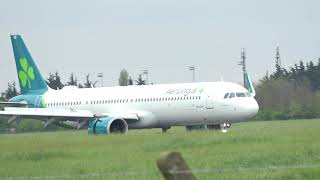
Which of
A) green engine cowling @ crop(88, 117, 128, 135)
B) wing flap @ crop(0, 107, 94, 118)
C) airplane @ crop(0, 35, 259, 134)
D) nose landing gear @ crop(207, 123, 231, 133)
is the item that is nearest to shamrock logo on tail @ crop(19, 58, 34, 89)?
airplane @ crop(0, 35, 259, 134)

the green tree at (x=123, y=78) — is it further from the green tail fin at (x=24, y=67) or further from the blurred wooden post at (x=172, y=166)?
the blurred wooden post at (x=172, y=166)

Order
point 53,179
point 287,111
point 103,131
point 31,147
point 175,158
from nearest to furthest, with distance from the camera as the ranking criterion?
point 175,158
point 53,179
point 31,147
point 103,131
point 287,111

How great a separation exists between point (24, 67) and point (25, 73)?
410mm

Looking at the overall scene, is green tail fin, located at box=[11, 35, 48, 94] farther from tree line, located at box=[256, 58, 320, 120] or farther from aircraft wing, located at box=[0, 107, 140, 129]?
tree line, located at box=[256, 58, 320, 120]

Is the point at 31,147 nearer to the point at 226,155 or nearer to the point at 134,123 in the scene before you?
the point at 226,155

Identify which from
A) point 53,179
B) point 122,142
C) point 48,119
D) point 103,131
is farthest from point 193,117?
point 53,179

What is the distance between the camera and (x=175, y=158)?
39.5 ft

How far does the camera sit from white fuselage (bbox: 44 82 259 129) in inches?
1889

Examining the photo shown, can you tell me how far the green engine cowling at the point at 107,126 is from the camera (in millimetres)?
47469

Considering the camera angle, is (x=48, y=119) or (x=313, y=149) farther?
(x=48, y=119)

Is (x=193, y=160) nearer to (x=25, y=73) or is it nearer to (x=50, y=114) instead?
(x=50, y=114)

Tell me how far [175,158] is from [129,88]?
41.9m

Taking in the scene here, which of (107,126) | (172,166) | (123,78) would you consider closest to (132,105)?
(107,126)

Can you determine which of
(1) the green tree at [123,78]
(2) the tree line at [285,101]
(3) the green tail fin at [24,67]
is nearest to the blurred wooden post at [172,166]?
(3) the green tail fin at [24,67]
